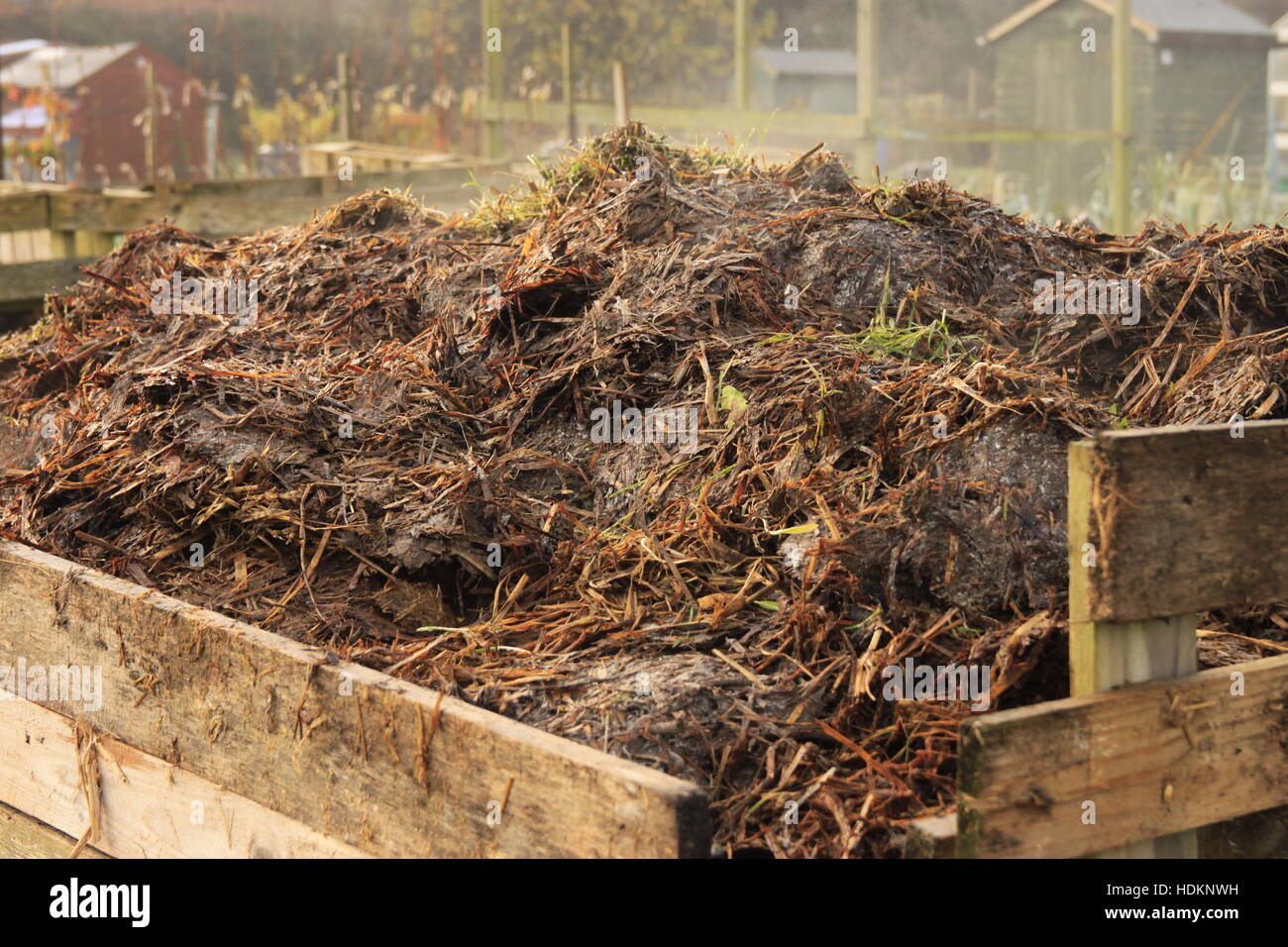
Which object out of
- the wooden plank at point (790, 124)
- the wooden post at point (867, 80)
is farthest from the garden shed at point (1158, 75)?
the wooden post at point (867, 80)

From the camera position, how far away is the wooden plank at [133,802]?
8.34 feet

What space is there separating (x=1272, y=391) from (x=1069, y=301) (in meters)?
0.65

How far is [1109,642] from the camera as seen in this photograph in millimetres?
2051

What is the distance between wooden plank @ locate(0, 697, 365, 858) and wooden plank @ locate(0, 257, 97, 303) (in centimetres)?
392

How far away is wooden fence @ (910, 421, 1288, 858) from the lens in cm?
194

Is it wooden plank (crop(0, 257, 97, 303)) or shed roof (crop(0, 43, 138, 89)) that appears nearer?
wooden plank (crop(0, 257, 97, 303))

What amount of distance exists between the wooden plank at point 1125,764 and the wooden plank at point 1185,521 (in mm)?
154

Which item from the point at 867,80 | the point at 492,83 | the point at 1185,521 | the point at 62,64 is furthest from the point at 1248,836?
the point at 62,64

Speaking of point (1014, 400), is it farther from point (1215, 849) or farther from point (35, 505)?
point (35, 505)

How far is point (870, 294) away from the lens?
342 cm

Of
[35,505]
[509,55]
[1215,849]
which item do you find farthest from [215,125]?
[1215,849]

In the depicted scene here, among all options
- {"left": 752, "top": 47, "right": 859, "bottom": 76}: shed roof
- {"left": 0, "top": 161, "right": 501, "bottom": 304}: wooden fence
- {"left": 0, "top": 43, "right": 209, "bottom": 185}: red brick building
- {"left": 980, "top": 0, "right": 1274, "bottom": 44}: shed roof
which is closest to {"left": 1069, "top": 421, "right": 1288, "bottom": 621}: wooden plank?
{"left": 0, "top": 161, "right": 501, "bottom": 304}: wooden fence

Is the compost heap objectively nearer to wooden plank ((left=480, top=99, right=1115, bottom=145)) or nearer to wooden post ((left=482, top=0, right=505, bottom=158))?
wooden plank ((left=480, top=99, right=1115, bottom=145))
